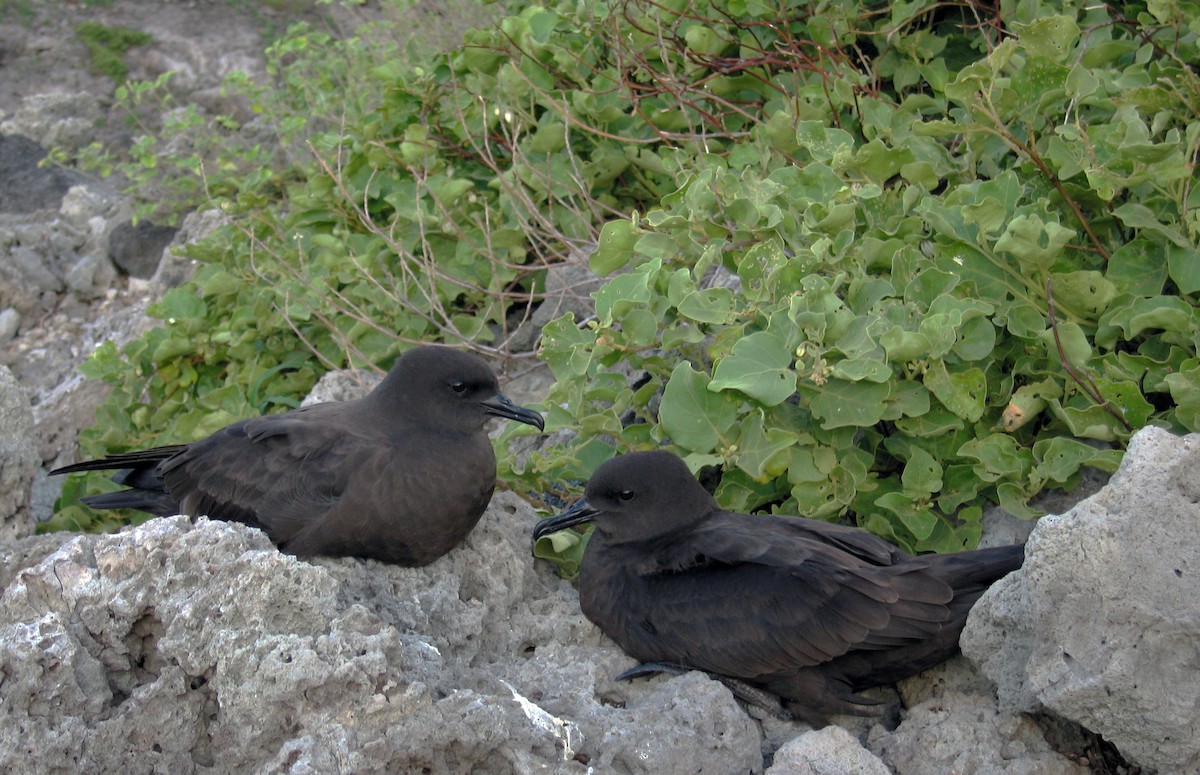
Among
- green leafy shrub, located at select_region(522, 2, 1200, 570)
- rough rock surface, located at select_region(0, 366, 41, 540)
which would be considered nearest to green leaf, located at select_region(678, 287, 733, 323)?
green leafy shrub, located at select_region(522, 2, 1200, 570)

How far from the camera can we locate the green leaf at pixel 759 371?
4352mm

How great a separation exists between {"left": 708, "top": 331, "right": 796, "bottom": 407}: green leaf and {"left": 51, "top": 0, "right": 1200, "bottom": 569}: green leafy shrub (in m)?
0.01

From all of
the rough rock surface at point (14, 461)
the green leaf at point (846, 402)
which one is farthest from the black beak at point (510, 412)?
the rough rock surface at point (14, 461)

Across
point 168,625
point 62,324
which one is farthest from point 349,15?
point 168,625

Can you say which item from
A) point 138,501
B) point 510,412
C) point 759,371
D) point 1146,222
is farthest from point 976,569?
point 138,501

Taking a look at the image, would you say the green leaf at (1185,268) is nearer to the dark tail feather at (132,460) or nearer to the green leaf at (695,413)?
the green leaf at (695,413)

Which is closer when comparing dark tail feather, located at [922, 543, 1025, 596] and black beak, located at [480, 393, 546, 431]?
dark tail feather, located at [922, 543, 1025, 596]

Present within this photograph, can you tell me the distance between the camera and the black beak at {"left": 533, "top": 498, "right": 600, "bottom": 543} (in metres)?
4.46

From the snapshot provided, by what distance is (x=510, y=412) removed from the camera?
15.6ft

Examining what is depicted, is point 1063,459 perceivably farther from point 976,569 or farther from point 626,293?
point 626,293

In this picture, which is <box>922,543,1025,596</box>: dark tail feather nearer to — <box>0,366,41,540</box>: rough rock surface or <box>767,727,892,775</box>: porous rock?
<box>767,727,892,775</box>: porous rock

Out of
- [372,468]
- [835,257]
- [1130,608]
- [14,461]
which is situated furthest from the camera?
[14,461]

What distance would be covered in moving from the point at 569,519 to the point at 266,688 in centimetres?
141

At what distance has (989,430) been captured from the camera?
15.0ft
